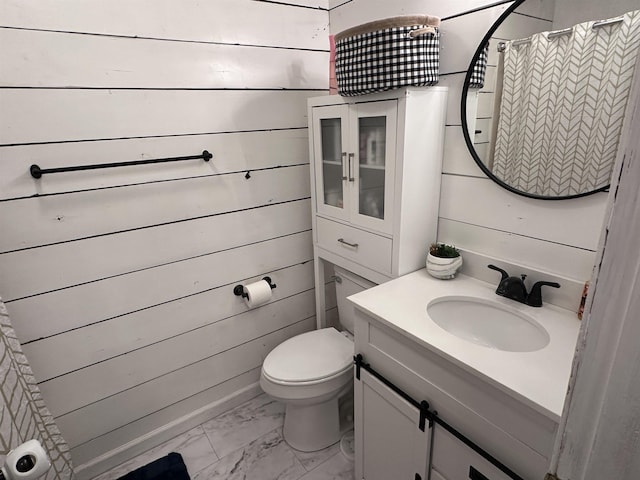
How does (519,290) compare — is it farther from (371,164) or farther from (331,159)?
(331,159)

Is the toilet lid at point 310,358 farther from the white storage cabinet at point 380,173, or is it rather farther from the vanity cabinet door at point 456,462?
the vanity cabinet door at point 456,462

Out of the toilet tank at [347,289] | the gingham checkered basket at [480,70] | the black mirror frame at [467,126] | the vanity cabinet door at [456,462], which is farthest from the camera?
the toilet tank at [347,289]

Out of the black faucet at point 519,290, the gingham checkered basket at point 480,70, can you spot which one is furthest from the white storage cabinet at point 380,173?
the black faucet at point 519,290

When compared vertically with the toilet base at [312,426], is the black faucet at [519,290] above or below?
above

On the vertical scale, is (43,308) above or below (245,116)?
→ below

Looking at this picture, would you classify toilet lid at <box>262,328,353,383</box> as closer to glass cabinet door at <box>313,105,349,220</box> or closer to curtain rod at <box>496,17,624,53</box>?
glass cabinet door at <box>313,105,349,220</box>

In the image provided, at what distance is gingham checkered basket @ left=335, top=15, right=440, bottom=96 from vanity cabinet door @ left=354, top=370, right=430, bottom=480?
101cm

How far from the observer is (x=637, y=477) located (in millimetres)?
399

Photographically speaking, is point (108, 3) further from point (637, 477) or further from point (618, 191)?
point (637, 477)

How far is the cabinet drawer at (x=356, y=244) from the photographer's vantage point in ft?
4.73

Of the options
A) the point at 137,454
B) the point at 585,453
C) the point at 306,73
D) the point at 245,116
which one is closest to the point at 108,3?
the point at 245,116

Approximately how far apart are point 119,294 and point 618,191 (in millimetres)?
1611

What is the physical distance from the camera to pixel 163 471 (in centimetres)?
159

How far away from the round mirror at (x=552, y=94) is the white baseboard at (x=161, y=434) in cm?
165
